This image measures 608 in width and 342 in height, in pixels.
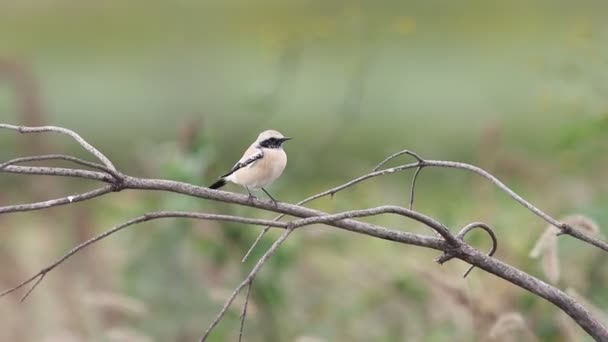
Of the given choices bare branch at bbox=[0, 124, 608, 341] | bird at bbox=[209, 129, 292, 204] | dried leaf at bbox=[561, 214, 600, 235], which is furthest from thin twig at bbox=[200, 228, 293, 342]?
bird at bbox=[209, 129, 292, 204]

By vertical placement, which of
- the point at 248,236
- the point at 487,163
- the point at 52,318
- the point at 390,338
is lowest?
the point at 52,318

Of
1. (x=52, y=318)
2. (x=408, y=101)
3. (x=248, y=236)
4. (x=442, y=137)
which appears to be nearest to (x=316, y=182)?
(x=52, y=318)

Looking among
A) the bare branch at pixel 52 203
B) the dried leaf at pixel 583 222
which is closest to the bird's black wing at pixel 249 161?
the dried leaf at pixel 583 222

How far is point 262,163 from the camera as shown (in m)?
2.10

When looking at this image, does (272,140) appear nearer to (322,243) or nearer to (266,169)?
(266,169)

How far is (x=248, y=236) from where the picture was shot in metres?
3.20

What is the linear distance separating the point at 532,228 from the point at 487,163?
27 centimetres

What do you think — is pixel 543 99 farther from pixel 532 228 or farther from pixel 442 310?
pixel 442 310

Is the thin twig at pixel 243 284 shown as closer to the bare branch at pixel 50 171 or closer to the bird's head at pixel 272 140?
the bare branch at pixel 50 171

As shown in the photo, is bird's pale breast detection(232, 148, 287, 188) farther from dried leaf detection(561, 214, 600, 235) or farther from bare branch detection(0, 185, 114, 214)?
bare branch detection(0, 185, 114, 214)

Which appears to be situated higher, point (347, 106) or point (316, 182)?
point (347, 106)

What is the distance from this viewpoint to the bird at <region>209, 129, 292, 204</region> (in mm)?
2094

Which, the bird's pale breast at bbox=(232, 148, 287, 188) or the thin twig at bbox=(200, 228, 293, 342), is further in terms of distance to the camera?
the bird's pale breast at bbox=(232, 148, 287, 188)

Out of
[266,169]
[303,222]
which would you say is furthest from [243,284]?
[266,169]
